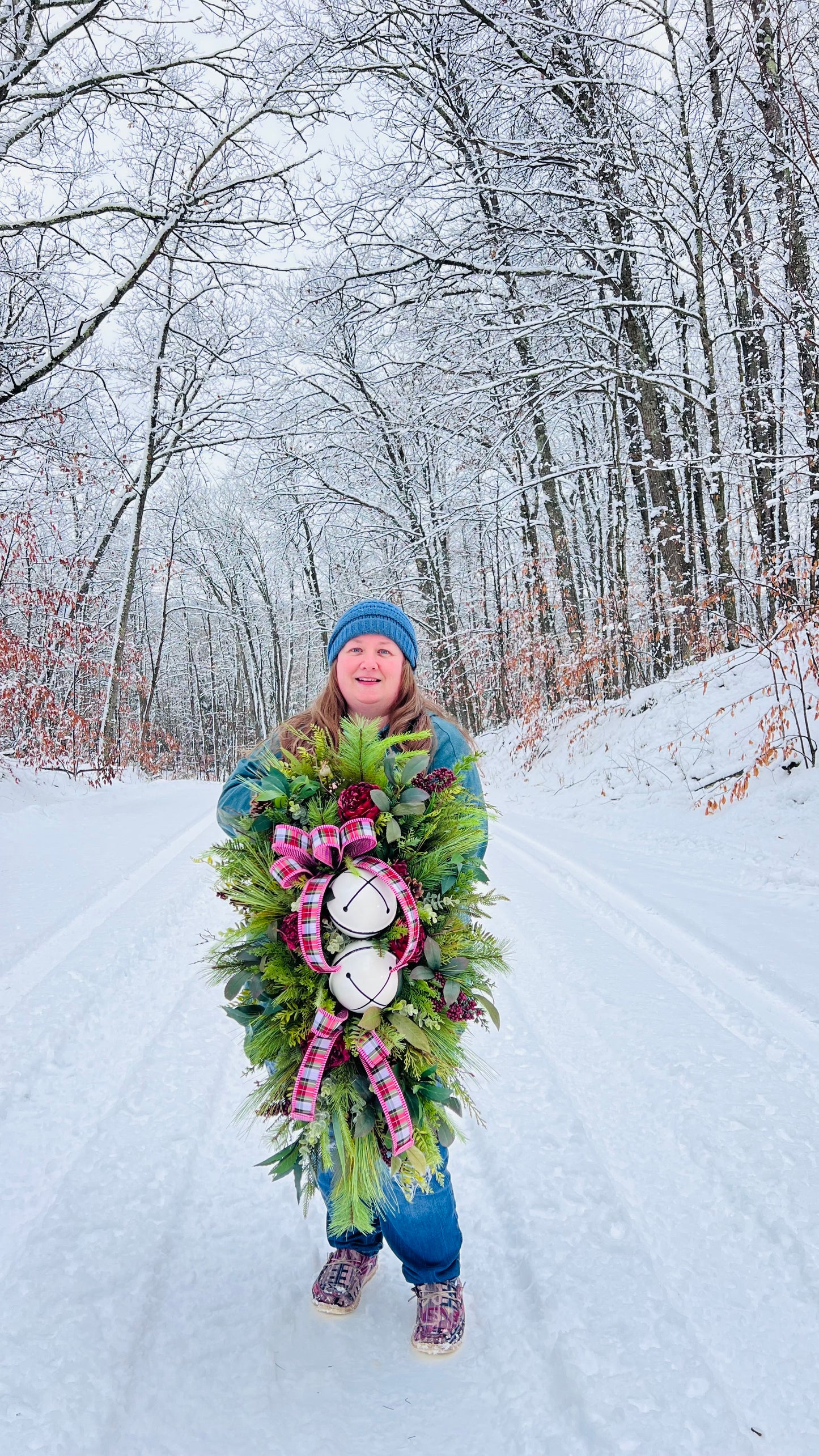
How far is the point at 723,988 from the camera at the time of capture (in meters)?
2.91

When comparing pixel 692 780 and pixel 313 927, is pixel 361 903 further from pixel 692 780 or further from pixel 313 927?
pixel 692 780

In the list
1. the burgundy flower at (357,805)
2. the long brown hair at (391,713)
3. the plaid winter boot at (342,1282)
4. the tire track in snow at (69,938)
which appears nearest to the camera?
the burgundy flower at (357,805)

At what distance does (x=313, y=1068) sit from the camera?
1250 mm

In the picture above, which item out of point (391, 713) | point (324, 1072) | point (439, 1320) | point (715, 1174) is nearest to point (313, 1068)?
point (324, 1072)

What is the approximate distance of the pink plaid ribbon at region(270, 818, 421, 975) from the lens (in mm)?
1251

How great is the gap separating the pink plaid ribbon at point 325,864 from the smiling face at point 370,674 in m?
0.49

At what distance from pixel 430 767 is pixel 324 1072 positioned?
2.37 feet

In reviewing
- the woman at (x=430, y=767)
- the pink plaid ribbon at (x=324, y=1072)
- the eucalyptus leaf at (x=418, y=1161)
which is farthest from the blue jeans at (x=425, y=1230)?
the pink plaid ribbon at (x=324, y=1072)

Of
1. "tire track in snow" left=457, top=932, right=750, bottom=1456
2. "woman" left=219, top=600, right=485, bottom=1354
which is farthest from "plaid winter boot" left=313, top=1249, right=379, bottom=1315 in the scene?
"tire track in snow" left=457, top=932, right=750, bottom=1456

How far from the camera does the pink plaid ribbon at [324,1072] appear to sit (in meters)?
1.25

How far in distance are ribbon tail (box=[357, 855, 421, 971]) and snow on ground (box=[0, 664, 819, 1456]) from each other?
0.88 metres

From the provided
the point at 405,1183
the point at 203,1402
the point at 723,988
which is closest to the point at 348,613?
the point at 405,1183

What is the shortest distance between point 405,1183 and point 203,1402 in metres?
0.55

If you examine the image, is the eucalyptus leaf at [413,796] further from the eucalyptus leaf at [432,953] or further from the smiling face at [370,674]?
the smiling face at [370,674]
